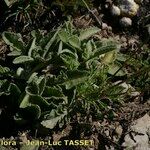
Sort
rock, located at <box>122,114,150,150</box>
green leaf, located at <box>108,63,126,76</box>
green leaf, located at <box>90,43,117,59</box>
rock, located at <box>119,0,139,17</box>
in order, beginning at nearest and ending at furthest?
rock, located at <box>122,114,150,150</box> < green leaf, located at <box>90,43,117,59</box> < green leaf, located at <box>108,63,126,76</box> < rock, located at <box>119,0,139,17</box>

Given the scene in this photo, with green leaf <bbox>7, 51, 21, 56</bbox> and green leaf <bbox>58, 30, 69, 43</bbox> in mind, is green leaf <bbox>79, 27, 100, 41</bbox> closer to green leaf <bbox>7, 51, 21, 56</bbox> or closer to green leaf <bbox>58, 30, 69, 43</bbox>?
green leaf <bbox>58, 30, 69, 43</bbox>

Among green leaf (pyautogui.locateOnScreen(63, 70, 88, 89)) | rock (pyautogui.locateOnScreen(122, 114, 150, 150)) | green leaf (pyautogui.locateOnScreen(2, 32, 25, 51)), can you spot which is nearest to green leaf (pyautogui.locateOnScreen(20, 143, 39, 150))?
green leaf (pyautogui.locateOnScreen(63, 70, 88, 89))

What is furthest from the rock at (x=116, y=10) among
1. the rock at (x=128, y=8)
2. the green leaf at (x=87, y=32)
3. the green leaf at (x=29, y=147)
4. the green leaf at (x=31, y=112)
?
the green leaf at (x=29, y=147)

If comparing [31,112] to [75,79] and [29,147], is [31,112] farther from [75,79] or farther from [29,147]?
[75,79]

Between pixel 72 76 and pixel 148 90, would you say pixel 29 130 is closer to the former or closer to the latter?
pixel 72 76

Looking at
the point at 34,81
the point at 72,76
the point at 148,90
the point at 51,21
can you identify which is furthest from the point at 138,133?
the point at 51,21
